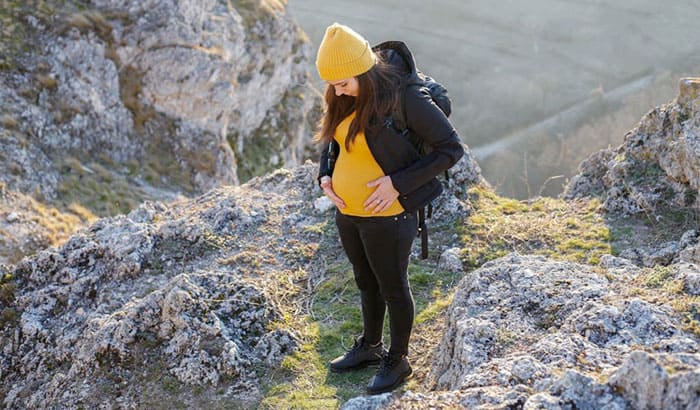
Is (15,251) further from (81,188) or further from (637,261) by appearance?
(637,261)

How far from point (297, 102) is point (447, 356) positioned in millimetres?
27207

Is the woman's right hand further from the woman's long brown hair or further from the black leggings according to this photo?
the woman's long brown hair

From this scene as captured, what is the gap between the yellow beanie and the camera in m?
3.63

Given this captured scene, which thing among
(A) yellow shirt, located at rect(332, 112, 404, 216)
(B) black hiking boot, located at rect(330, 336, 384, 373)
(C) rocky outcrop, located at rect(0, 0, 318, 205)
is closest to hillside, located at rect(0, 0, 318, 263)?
(C) rocky outcrop, located at rect(0, 0, 318, 205)

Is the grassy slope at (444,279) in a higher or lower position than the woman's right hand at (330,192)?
lower

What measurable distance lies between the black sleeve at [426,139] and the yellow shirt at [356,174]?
5.7 inches

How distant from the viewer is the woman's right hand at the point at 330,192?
159 inches

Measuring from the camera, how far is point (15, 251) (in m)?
13.3

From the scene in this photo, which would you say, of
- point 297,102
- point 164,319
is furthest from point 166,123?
point 164,319

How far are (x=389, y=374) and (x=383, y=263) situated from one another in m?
0.85

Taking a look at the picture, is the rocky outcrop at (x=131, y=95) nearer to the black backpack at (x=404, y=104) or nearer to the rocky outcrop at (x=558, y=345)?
the rocky outcrop at (x=558, y=345)

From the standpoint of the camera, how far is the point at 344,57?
11.9 feet

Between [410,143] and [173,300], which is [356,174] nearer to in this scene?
[410,143]

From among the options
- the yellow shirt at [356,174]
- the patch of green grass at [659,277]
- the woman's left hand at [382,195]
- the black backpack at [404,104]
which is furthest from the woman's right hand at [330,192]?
the patch of green grass at [659,277]
